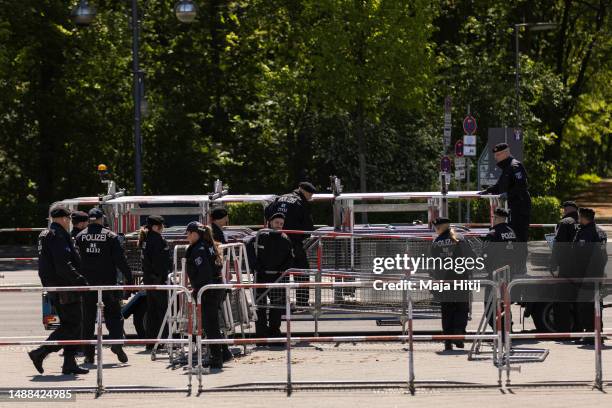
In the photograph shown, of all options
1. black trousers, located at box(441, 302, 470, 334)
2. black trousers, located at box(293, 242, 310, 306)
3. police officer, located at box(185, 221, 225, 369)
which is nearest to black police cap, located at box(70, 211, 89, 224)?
police officer, located at box(185, 221, 225, 369)

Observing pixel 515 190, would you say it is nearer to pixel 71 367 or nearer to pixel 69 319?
pixel 69 319

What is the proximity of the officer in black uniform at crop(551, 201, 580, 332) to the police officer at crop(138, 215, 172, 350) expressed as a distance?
15.9 ft

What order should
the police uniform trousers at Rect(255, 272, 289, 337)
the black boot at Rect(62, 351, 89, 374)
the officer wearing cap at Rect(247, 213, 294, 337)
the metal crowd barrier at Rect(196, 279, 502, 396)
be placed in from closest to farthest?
the metal crowd barrier at Rect(196, 279, 502, 396) → the black boot at Rect(62, 351, 89, 374) → the police uniform trousers at Rect(255, 272, 289, 337) → the officer wearing cap at Rect(247, 213, 294, 337)

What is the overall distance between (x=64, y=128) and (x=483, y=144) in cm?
1436

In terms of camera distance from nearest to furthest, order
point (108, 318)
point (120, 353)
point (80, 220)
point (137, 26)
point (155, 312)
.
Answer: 1. point (120, 353)
2. point (108, 318)
3. point (155, 312)
4. point (80, 220)
5. point (137, 26)

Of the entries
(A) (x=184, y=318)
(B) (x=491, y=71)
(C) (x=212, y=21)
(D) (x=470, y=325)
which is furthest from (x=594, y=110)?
(A) (x=184, y=318)

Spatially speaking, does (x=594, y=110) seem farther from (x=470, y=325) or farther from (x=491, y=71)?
(x=470, y=325)

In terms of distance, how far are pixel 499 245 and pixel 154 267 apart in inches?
170

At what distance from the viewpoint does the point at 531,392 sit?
12031mm

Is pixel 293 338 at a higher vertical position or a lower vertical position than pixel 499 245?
lower

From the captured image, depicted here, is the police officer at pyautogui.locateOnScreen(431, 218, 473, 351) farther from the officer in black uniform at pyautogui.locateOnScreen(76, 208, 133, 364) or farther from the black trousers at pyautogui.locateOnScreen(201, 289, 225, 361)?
the officer in black uniform at pyautogui.locateOnScreen(76, 208, 133, 364)

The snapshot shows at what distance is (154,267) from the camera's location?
1543 cm

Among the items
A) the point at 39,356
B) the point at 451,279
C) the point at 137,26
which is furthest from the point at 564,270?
the point at 137,26

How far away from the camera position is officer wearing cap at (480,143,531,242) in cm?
1631
